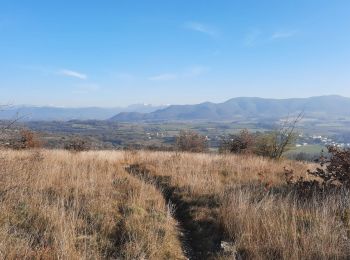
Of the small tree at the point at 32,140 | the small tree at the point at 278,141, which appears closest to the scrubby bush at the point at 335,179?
the small tree at the point at 278,141

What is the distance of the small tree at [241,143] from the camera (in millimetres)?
23047

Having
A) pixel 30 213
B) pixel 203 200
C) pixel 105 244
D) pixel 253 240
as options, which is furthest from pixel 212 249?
pixel 30 213

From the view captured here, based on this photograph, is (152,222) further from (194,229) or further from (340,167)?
(340,167)

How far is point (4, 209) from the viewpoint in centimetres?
603

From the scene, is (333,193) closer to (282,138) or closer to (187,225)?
(187,225)

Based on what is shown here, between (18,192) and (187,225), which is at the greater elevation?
(18,192)

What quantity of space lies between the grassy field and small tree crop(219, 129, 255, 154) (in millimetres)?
13740

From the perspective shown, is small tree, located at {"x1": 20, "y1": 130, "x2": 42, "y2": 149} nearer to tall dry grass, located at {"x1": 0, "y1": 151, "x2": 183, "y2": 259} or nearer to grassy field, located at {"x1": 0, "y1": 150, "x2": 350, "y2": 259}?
grassy field, located at {"x1": 0, "y1": 150, "x2": 350, "y2": 259}

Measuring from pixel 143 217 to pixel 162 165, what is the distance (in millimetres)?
6757

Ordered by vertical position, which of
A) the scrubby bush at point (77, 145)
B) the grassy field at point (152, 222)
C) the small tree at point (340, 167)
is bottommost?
the scrubby bush at point (77, 145)

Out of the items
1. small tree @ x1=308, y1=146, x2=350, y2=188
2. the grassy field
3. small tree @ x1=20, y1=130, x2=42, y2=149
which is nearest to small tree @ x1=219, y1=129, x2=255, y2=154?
small tree @ x1=20, y1=130, x2=42, y2=149

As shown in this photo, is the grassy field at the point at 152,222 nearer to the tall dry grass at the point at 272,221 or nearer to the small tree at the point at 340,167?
the tall dry grass at the point at 272,221

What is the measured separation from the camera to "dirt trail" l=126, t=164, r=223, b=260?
19.3 ft

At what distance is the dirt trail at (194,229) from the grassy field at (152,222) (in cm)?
2
